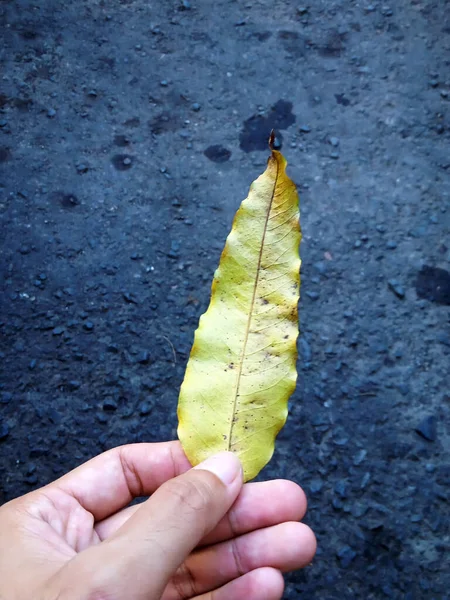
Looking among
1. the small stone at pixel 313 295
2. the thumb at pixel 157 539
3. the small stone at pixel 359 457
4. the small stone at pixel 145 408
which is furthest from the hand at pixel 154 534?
the small stone at pixel 313 295

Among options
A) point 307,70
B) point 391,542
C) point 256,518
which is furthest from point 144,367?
point 307,70

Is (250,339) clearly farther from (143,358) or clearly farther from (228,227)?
(228,227)

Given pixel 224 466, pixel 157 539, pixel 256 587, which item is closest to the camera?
pixel 157 539

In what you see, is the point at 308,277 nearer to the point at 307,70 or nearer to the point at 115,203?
the point at 115,203

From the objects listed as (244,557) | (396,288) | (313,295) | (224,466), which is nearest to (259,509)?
(244,557)

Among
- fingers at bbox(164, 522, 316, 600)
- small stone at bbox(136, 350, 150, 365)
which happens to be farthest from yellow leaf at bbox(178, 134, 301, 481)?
small stone at bbox(136, 350, 150, 365)

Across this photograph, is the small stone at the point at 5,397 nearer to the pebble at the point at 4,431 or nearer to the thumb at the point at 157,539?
the pebble at the point at 4,431
